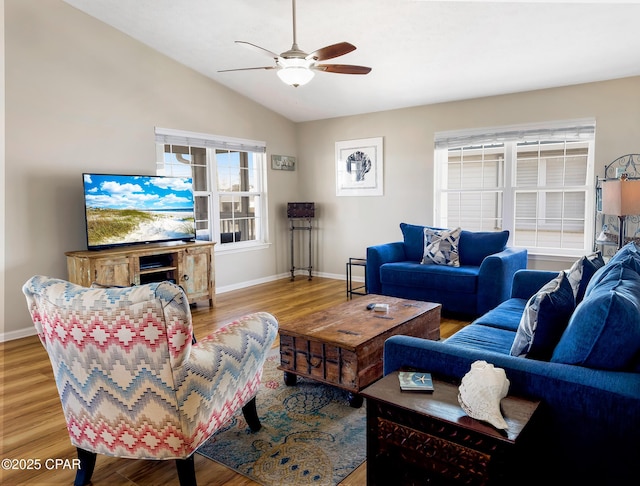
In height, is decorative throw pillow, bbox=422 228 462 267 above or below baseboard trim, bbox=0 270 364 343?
above

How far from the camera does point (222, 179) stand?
233 inches

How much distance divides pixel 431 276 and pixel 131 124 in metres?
3.62

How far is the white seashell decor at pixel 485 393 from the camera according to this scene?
1.35 metres

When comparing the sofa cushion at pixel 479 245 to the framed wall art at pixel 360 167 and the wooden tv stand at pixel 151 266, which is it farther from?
the wooden tv stand at pixel 151 266

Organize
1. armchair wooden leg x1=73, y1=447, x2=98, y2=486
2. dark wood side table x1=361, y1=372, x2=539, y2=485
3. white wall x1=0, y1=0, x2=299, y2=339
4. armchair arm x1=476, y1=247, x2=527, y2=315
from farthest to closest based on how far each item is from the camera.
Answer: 1. armchair arm x1=476, y1=247, x2=527, y2=315
2. white wall x1=0, y1=0, x2=299, y2=339
3. armchair wooden leg x1=73, y1=447, x2=98, y2=486
4. dark wood side table x1=361, y1=372, x2=539, y2=485

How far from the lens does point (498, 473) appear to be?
4.34 feet

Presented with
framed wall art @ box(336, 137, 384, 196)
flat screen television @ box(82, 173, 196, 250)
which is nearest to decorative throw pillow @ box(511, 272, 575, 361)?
flat screen television @ box(82, 173, 196, 250)

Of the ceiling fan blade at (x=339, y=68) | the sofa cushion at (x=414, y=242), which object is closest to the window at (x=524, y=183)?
the sofa cushion at (x=414, y=242)

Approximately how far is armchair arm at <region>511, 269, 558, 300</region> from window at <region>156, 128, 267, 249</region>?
149 inches

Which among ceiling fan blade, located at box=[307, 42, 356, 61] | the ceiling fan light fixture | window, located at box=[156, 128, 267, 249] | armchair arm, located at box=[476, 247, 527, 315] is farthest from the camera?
window, located at box=[156, 128, 267, 249]

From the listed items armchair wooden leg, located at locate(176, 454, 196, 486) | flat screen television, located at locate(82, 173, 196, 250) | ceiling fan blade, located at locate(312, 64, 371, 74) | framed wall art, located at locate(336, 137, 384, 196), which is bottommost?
armchair wooden leg, located at locate(176, 454, 196, 486)

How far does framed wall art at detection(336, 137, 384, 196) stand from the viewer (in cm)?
606

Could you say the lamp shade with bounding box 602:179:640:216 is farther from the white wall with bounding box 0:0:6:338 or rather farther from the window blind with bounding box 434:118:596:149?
the white wall with bounding box 0:0:6:338

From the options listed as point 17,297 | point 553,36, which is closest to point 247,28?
point 553,36
